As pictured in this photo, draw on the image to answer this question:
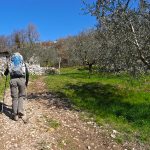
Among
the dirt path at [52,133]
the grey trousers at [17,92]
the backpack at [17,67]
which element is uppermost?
the backpack at [17,67]

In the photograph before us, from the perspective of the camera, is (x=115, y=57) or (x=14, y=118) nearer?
(x=14, y=118)

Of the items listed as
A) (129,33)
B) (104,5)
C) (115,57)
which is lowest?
(115,57)

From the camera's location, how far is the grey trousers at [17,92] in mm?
13883

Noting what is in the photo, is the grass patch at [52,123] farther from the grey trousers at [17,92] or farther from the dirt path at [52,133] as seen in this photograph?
the grey trousers at [17,92]

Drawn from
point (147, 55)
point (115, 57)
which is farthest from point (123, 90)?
point (147, 55)

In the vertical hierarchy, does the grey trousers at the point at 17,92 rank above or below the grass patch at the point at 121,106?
above

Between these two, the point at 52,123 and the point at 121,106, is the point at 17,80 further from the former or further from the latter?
the point at 121,106

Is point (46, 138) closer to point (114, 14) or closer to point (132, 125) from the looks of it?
point (132, 125)

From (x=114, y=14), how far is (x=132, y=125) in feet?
19.8

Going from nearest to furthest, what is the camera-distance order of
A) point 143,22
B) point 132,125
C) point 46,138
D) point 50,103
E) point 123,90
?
point 46,138 → point 132,125 → point 143,22 → point 50,103 → point 123,90

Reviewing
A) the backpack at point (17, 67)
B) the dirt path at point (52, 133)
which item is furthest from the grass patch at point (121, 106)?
the backpack at point (17, 67)

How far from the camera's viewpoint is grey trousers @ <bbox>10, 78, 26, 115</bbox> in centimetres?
1388

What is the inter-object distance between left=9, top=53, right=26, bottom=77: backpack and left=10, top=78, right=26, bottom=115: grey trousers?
26 centimetres

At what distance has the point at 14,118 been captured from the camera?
1395 cm
